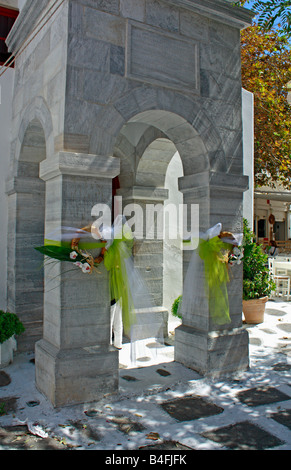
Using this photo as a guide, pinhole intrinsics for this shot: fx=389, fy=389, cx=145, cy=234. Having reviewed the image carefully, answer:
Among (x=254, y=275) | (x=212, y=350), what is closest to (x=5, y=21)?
(x=212, y=350)

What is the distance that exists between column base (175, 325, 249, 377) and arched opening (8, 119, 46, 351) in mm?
2030

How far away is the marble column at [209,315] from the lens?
174 inches

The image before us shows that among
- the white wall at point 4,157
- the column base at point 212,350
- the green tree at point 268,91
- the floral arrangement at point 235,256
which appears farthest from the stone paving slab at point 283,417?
the green tree at point 268,91

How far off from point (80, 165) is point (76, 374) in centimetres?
198

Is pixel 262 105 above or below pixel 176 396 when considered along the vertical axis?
above

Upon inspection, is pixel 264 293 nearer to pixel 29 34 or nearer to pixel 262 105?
pixel 29 34

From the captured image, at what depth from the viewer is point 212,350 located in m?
4.37

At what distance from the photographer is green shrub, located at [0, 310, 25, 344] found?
4.55 meters

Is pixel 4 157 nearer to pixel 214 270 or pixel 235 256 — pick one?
pixel 214 270

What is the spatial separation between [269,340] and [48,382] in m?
3.65

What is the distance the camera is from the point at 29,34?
4809 mm

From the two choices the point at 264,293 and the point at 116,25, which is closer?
the point at 116,25

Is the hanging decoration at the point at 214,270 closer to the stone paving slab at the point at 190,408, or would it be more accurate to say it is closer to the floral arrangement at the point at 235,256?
the floral arrangement at the point at 235,256

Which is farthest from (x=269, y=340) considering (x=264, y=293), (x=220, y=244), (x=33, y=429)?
(x=33, y=429)
